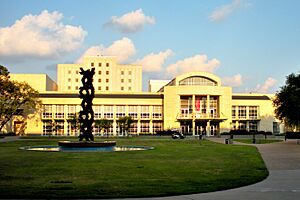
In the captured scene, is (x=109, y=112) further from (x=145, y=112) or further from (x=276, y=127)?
(x=276, y=127)

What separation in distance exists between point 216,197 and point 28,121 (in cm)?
9662

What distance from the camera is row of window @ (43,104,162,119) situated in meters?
104

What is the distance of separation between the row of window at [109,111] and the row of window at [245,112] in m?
21.9

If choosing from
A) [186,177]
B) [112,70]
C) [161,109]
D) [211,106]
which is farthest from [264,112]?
[186,177]

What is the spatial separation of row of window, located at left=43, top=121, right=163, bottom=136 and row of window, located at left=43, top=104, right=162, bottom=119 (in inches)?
78.5

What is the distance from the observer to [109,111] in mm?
105375

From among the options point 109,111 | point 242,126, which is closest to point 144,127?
point 109,111

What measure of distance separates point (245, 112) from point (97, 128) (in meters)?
42.1

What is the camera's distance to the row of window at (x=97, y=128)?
99863 millimetres

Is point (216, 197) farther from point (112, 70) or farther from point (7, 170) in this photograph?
point (112, 70)

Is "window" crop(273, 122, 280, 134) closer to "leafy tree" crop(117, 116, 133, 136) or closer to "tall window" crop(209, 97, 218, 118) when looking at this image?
"tall window" crop(209, 97, 218, 118)

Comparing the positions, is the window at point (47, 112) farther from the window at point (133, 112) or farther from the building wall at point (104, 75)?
the building wall at point (104, 75)

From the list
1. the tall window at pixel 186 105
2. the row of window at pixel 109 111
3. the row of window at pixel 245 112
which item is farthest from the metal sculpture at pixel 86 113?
the row of window at pixel 245 112

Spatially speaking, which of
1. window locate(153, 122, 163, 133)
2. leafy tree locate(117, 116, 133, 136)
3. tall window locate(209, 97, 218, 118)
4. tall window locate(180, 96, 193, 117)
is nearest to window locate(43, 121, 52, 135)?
leafy tree locate(117, 116, 133, 136)
